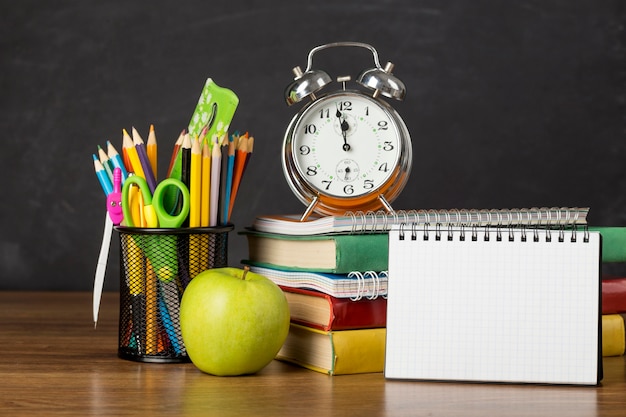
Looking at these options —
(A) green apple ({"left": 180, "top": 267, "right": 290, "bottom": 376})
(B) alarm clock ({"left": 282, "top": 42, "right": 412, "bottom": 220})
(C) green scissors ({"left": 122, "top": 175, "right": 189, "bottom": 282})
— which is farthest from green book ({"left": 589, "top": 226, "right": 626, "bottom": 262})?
(C) green scissors ({"left": 122, "top": 175, "right": 189, "bottom": 282})

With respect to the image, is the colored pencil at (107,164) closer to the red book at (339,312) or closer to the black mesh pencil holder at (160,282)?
the black mesh pencil holder at (160,282)

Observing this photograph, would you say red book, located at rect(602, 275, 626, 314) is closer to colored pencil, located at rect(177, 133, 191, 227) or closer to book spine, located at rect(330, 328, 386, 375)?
book spine, located at rect(330, 328, 386, 375)

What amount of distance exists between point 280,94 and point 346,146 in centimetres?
77

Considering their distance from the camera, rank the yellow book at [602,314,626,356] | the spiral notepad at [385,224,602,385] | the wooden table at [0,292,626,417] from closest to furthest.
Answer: the wooden table at [0,292,626,417] < the spiral notepad at [385,224,602,385] < the yellow book at [602,314,626,356]

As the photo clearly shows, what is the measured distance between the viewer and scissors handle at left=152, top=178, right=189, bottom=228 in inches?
45.8

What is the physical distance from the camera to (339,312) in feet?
3.62

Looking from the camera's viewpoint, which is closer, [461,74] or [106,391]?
[106,391]

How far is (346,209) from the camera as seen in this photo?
4.13ft

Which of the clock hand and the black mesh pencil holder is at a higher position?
the clock hand

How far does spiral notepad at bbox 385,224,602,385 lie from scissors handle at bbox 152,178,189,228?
0.91 feet

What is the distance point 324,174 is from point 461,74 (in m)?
0.88

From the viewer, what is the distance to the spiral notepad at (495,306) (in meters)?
1.05

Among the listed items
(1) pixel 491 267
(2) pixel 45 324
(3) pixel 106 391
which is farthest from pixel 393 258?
(2) pixel 45 324

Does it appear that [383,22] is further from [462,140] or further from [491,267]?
[491,267]
